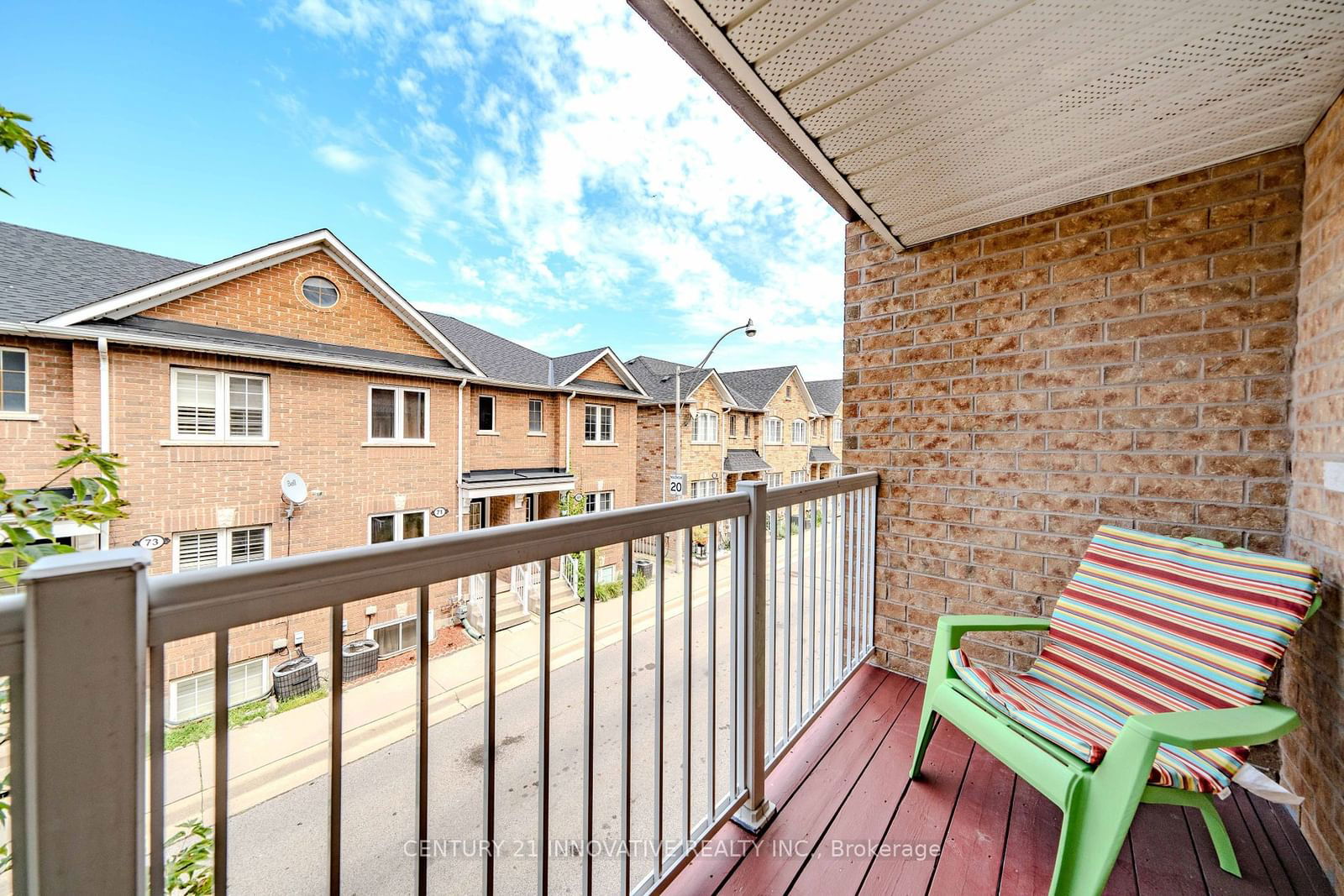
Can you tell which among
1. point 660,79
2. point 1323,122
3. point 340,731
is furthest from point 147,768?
point 660,79

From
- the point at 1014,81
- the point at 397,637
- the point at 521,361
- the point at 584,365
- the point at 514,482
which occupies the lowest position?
the point at 397,637

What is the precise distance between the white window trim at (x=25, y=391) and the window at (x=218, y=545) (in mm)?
1885

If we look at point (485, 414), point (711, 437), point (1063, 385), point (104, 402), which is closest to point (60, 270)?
point (104, 402)

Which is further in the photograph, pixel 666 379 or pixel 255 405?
pixel 666 379

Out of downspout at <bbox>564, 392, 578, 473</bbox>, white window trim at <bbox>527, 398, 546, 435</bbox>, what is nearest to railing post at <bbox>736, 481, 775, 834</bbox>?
white window trim at <bbox>527, 398, 546, 435</bbox>

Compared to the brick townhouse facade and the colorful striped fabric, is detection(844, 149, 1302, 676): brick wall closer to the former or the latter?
the colorful striped fabric

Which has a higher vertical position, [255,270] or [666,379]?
[255,270]

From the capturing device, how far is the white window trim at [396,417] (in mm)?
7824

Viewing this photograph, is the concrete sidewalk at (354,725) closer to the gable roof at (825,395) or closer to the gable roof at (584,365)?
Result: the gable roof at (584,365)

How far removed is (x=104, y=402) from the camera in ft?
19.2

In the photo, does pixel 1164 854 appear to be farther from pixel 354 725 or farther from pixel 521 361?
pixel 521 361

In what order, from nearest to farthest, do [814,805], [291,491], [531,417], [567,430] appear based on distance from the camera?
[814,805] < [291,491] < [531,417] < [567,430]

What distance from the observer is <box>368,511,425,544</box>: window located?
789 centimetres

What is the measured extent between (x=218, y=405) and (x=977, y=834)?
8.80 m
